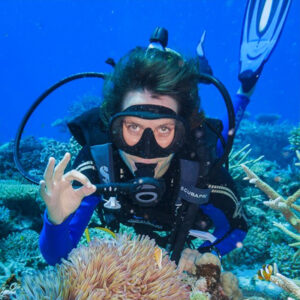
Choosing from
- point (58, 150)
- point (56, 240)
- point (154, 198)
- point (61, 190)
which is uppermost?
point (61, 190)

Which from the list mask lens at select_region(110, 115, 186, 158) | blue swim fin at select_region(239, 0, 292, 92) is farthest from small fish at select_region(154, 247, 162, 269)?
blue swim fin at select_region(239, 0, 292, 92)

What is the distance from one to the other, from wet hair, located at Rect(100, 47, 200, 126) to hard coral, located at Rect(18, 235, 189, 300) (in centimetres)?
175

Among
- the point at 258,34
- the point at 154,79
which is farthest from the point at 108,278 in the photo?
the point at 258,34

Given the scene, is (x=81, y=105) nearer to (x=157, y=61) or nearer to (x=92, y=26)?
(x=157, y=61)

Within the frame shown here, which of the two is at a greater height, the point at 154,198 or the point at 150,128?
the point at 150,128

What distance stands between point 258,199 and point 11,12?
146135 millimetres

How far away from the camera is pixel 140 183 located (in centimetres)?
269

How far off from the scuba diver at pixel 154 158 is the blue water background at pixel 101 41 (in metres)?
104

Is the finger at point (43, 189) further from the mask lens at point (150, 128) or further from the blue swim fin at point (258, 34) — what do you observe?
the blue swim fin at point (258, 34)

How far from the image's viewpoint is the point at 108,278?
1646mm

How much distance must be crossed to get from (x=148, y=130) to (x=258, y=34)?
470cm

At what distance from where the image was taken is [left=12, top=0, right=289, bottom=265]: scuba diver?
2.87 meters

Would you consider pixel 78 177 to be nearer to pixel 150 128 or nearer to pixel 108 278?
pixel 108 278

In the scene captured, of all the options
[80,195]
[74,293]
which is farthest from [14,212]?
[74,293]
